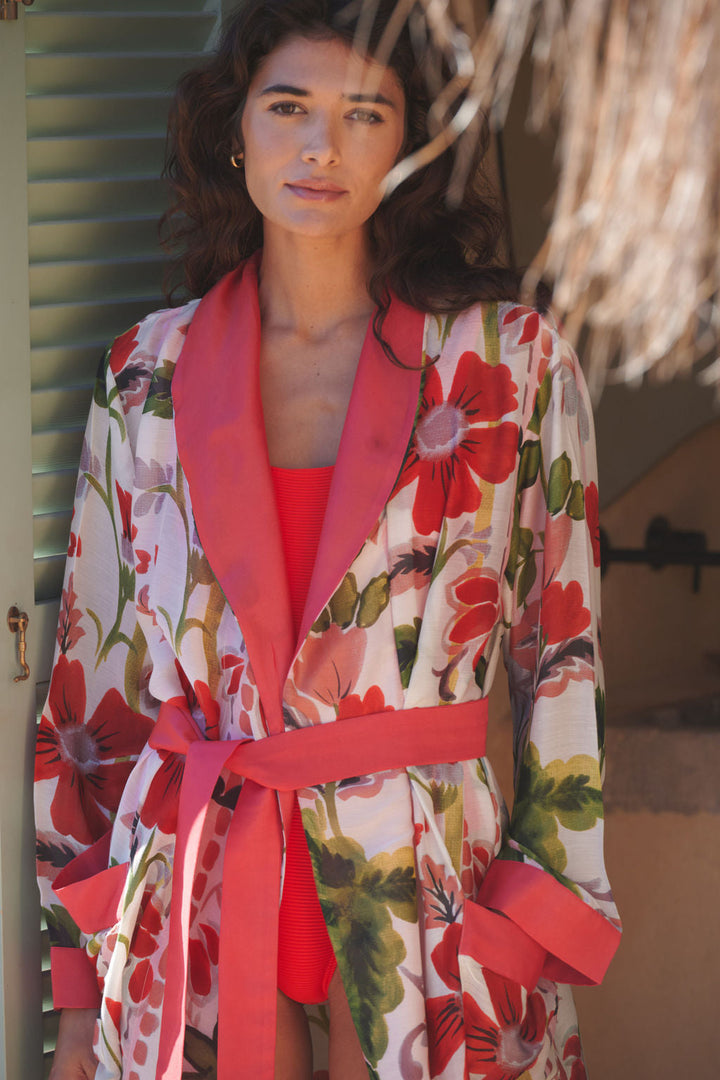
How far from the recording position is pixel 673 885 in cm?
211

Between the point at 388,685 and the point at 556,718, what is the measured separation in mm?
192

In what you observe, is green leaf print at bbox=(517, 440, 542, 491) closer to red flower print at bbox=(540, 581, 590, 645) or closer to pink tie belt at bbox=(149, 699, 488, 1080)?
red flower print at bbox=(540, 581, 590, 645)

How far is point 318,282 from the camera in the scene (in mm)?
1474

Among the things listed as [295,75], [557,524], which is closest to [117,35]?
[295,75]

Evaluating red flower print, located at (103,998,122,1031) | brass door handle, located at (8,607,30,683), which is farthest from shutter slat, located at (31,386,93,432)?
red flower print, located at (103,998,122,1031)

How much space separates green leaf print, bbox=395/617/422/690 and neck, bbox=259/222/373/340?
377mm

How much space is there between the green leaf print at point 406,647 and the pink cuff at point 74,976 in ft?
1.75

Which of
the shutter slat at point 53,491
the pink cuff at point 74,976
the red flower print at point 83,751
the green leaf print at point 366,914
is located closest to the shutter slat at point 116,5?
the shutter slat at point 53,491

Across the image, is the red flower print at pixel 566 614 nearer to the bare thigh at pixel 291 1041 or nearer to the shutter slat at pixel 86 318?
the bare thigh at pixel 291 1041

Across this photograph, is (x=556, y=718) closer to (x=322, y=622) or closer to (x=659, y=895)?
(x=322, y=622)

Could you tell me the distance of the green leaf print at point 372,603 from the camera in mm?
1329

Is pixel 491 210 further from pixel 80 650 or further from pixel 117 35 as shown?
pixel 80 650

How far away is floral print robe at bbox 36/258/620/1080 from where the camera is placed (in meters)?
1.31

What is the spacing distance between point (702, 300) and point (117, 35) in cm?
107
